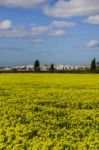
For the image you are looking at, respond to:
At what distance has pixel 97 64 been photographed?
432 feet

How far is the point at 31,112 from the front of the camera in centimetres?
1783

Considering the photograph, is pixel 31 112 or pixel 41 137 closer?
pixel 41 137

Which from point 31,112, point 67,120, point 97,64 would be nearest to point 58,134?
point 67,120

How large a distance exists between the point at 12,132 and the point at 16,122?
1493mm

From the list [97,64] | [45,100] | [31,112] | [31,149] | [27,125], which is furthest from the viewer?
[97,64]

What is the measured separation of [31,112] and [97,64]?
11482 centimetres

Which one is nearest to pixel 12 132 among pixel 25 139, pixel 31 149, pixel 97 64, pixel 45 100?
pixel 25 139

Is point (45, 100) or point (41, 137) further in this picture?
point (45, 100)

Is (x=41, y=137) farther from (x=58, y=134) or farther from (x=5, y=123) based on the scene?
(x=5, y=123)

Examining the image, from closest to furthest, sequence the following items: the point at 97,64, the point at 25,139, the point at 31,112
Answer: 1. the point at 25,139
2. the point at 31,112
3. the point at 97,64

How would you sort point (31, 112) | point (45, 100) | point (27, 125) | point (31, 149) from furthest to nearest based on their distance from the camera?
point (45, 100) → point (31, 112) → point (27, 125) → point (31, 149)

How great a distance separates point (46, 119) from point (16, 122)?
1312mm

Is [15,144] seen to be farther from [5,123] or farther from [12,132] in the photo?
[5,123]

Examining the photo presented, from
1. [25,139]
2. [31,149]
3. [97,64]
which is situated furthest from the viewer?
[97,64]
